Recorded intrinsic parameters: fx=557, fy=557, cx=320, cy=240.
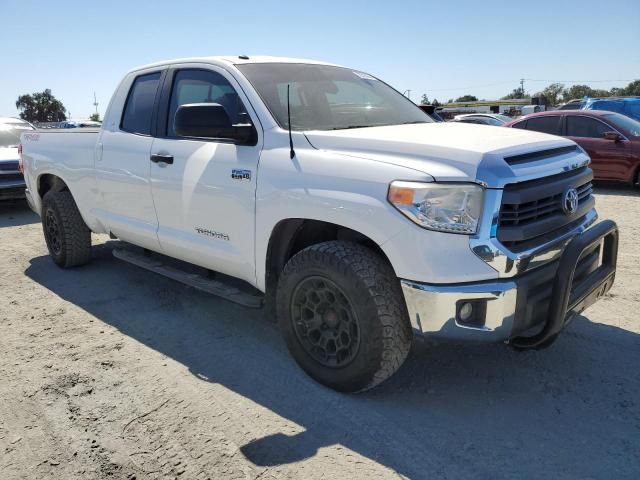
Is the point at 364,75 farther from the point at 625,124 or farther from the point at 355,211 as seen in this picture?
the point at 625,124

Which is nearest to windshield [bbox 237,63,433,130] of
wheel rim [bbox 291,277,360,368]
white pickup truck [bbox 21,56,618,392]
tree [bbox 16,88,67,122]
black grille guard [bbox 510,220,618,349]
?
white pickup truck [bbox 21,56,618,392]

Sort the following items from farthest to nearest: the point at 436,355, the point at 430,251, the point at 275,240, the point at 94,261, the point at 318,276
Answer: the point at 94,261
the point at 436,355
the point at 275,240
the point at 318,276
the point at 430,251

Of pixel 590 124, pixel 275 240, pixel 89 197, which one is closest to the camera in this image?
pixel 275 240

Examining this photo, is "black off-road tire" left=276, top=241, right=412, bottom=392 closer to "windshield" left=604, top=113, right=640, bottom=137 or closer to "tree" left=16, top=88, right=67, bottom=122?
"windshield" left=604, top=113, right=640, bottom=137

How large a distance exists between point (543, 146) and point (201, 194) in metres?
2.11

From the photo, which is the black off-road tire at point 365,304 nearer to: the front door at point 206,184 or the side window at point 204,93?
the front door at point 206,184

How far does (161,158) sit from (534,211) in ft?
8.36

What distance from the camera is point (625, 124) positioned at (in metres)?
10.4

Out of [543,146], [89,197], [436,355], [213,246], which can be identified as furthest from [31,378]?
[543,146]

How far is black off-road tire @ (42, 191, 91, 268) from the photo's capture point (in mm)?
5391

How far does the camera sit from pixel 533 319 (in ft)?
8.95

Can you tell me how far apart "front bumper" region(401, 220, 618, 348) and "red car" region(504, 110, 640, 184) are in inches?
321

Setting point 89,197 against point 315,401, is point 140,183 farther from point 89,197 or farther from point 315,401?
point 315,401

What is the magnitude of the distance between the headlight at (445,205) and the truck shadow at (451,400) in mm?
775
